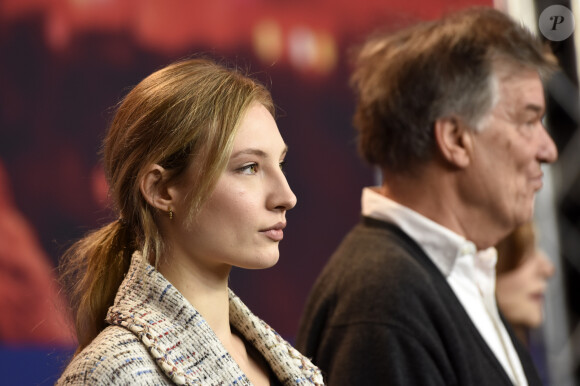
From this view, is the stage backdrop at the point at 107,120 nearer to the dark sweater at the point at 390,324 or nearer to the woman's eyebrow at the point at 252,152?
the dark sweater at the point at 390,324

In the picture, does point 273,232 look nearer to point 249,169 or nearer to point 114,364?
point 249,169

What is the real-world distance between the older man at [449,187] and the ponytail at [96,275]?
21.1 inches

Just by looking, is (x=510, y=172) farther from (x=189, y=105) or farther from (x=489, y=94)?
(x=189, y=105)

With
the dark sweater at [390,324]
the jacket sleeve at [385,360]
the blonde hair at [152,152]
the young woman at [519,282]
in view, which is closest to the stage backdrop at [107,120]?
the young woman at [519,282]

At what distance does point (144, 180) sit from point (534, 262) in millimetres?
1768

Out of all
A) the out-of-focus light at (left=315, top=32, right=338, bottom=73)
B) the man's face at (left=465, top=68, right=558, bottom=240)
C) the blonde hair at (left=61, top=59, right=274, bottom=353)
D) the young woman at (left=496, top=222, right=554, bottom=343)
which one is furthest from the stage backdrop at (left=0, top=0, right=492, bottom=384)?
the blonde hair at (left=61, top=59, right=274, bottom=353)

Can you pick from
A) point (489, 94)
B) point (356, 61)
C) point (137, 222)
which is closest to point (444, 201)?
point (489, 94)

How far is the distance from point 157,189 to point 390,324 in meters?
0.60

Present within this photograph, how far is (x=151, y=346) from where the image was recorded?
1.11 metres

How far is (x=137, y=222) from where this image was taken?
1.23m

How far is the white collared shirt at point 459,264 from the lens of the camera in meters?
1.79

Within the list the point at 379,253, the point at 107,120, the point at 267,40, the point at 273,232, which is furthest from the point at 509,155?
the point at 267,40

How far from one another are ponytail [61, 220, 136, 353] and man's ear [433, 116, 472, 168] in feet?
2.67

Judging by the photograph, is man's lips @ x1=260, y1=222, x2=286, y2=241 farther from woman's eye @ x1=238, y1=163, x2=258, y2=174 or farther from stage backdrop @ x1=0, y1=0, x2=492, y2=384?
stage backdrop @ x1=0, y1=0, x2=492, y2=384
